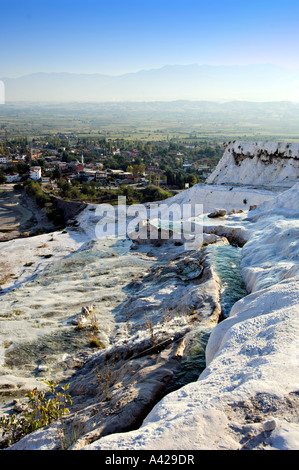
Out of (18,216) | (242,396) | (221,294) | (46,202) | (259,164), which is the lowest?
(18,216)

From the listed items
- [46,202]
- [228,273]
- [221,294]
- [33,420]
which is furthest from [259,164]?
[46,202]

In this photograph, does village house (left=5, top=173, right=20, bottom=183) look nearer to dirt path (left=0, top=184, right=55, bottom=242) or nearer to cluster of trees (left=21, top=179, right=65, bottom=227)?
cluster of trees (left=21, top=179, right=65, bottom=227)

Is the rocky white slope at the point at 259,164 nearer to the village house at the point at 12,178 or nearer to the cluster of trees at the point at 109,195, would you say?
the cluster of trees at the point at 109,195

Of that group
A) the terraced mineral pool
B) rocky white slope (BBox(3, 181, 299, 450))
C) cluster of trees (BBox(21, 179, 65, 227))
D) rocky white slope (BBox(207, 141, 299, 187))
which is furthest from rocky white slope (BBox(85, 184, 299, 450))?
cluster of trees (BBox(21, 179, 65, 227))

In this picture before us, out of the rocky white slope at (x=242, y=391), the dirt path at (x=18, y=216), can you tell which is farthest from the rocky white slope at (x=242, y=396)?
the dirt path at (x=18, y=216)

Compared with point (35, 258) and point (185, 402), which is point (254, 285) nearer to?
point (185, 402)

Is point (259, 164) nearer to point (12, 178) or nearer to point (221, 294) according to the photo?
point (221, 294)
